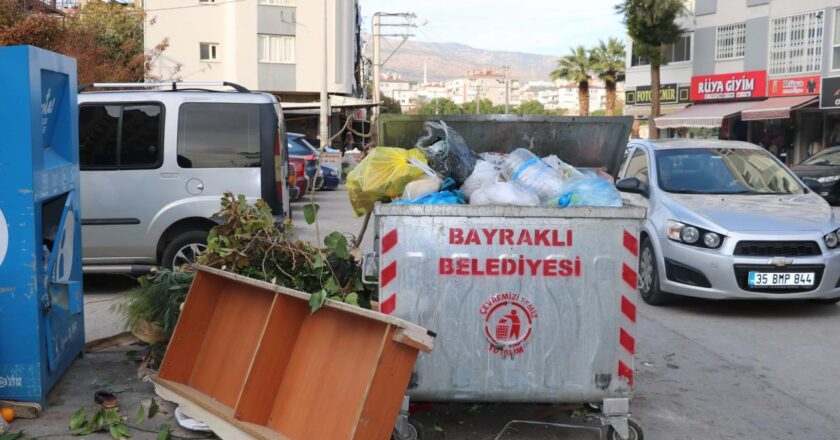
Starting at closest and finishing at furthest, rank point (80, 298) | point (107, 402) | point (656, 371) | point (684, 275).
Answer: point (107, 402) < point (80, 298) < point (656, 371) < point (684, 275)

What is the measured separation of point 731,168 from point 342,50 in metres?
39.4

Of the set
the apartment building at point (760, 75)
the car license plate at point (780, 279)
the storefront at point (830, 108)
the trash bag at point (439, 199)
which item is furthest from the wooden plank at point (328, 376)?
the storefront at point (830, 108)

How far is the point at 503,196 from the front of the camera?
184 inches

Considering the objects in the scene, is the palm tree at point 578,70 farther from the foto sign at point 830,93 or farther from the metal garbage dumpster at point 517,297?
the metal garbage dumpster at point 517,297

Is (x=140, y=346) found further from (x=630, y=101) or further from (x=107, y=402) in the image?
(x=630, y=101)

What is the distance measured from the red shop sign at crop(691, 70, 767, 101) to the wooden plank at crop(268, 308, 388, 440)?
→ 119 feet

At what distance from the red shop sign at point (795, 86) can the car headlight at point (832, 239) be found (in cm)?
2812

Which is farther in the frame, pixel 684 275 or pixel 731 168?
pixel 731 168

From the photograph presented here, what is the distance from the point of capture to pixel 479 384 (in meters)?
4.61

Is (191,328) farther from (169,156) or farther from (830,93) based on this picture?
(830,93)

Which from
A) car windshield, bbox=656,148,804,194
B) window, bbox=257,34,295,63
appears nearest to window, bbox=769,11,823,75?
window, bbox=257,34,295,63

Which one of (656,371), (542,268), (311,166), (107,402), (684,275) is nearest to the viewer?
(542,268)

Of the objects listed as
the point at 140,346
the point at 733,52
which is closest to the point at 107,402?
the point at 140,346

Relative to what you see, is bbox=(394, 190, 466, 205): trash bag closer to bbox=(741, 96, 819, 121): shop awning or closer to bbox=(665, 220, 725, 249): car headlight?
bbox=(665, 220, 725, 249): car headlight
